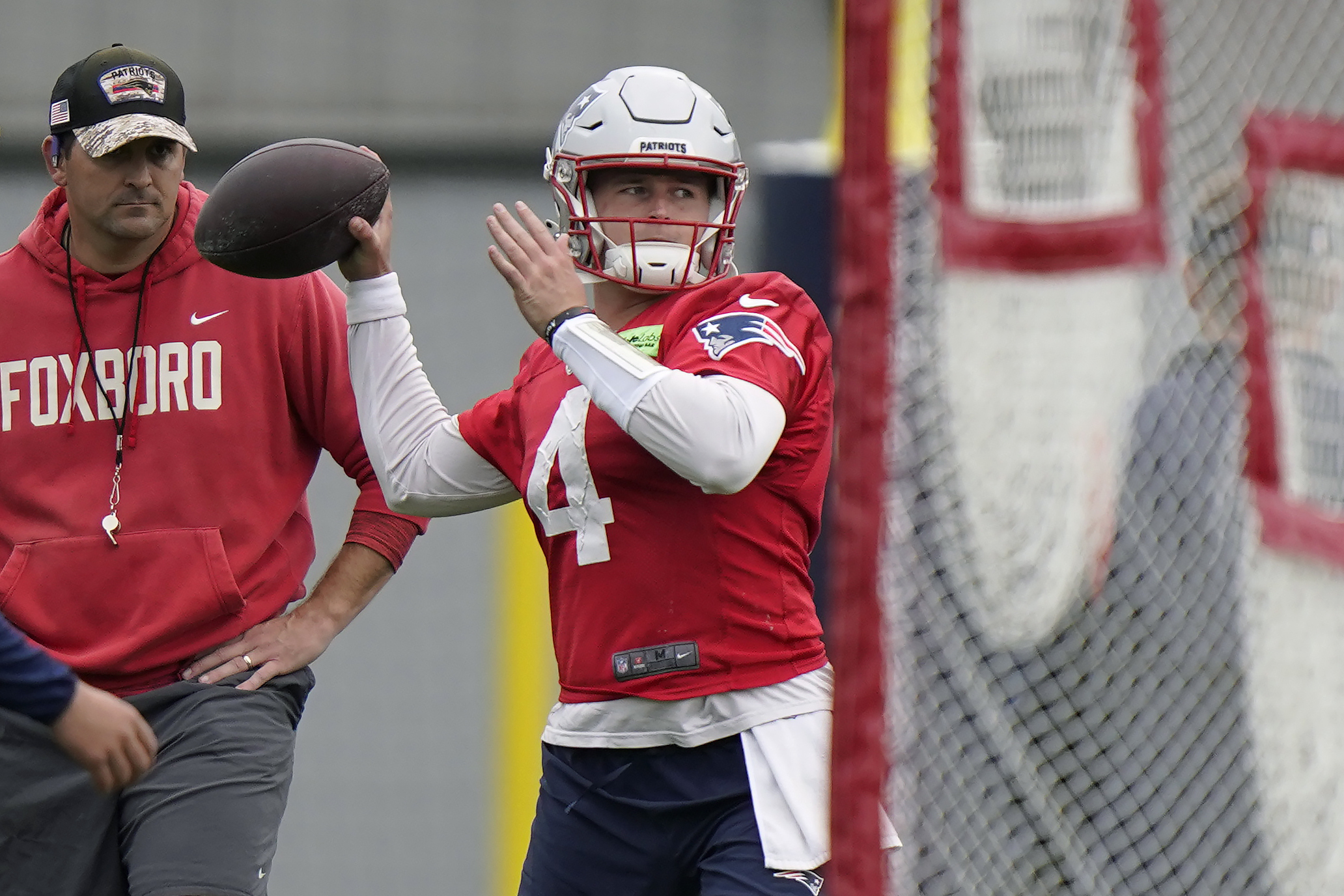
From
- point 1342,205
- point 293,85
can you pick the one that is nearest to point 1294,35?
point 1342,205

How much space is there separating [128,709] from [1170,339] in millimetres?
1611

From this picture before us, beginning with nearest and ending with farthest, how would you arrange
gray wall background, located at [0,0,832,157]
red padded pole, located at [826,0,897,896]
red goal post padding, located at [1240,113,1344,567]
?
red padded pole, located at [826,0,897,896], red goal post padding, located at [1240,113,1344,567], gray wall background, located at [0,0,832,157]

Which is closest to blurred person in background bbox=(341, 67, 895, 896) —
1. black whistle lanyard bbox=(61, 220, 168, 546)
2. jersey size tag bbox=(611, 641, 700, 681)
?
jersey size tag bbox=(611, 641, 700, 681)

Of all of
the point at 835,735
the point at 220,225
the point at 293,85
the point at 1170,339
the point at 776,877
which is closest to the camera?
the point at 835,735

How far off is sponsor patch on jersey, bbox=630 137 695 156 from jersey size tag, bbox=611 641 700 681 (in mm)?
790

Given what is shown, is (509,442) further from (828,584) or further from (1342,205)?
(828,584)

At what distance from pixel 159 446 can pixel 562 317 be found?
0.89 m

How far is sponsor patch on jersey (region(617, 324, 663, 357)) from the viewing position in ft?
9.04

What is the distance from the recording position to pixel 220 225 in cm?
296

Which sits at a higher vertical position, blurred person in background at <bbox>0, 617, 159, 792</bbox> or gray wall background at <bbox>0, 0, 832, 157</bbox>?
gray wall background at <bbox>0, 0, 832, 157</bbox>

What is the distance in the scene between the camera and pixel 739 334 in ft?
8.71

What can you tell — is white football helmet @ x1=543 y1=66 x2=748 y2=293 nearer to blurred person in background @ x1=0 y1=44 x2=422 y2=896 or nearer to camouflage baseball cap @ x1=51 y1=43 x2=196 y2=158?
blurred person in background @ x1=0 y1=44 x2=422 y2=896

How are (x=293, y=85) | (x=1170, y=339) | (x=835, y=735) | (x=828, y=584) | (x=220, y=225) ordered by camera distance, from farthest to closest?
(x=293, y=85) < (x=828, y=584) < (x=220, y=225) < (x=1170, y=339) < (x=835, y=735)

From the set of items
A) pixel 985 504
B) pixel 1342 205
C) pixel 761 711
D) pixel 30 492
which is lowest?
pixel 761 711
